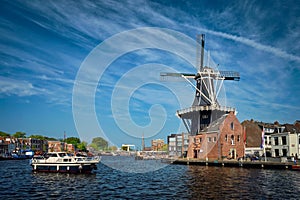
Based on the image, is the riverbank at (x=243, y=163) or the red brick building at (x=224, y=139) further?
the red brick building at (x=224, y=139)

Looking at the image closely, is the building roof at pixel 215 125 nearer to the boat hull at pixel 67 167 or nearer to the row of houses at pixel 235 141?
the row of houses at pixel 235 141

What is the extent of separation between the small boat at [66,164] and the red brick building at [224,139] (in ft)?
124

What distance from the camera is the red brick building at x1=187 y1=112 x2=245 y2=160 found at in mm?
80062

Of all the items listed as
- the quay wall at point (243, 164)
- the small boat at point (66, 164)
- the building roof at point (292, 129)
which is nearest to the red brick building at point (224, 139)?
the quay wall at point (243, 164)

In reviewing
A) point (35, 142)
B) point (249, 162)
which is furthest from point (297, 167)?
point (35, 142)

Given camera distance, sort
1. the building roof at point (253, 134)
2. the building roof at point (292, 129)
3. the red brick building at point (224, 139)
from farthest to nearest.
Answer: the building roof at point (253, 134)
the red brick building at point (224, 139)
the building roof at point (292, 129)

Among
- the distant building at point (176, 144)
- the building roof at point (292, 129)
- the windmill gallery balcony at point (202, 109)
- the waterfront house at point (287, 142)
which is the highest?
the windmill gallery balcony at point (202, 109)

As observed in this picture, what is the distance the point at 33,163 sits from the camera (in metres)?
59.2

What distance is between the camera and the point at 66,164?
55031mm

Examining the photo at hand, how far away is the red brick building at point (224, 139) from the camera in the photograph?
80.1 meters

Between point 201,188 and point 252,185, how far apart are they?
285 inches

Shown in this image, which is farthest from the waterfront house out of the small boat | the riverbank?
the small boat

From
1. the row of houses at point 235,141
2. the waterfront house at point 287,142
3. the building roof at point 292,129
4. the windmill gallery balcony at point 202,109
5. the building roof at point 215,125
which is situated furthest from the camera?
the windmill gallery balcony at point 202,109

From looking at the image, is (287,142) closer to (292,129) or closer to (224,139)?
(292,129)
